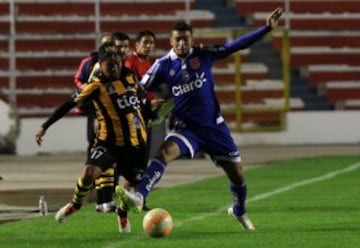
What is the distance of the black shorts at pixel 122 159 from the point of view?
1156 cm

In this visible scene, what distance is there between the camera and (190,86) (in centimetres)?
1177

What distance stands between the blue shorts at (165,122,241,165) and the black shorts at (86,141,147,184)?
0.41 m

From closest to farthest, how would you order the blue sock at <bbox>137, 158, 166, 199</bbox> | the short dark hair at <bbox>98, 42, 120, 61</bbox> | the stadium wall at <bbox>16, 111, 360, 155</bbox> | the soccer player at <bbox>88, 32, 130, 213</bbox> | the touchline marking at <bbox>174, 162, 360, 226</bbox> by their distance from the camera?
the blue sock at <bbox>137, 158, 166, 199</bbox>, the short dark hair at <bbox>98, 42, 120, 61</bbox>, the soccer player at <bbox>88, 32, 130, 213</bbox>, the touchline marking at <bbox>174, 162, 360, 226</bbox>, the stadium wall at <bbox>16, 111, 360, 155</bbox>

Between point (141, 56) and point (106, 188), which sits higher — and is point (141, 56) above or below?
above

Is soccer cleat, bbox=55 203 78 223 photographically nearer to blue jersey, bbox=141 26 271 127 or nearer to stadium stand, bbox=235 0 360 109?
blue jersey, bbox=141 26 271 127

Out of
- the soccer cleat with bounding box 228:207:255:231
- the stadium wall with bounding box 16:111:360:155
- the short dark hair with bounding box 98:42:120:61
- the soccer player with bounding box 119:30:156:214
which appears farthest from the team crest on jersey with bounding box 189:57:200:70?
the stadium wall with bounding box 16:111:360:155

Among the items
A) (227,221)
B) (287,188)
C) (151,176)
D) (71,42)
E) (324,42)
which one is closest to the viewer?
(151,176)

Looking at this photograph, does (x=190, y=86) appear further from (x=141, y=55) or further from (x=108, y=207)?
(x=141, y=55)

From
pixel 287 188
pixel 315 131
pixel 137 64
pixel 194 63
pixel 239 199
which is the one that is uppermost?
pixel 194 63

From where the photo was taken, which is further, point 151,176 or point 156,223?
point 151,176

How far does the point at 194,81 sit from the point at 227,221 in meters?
1.54

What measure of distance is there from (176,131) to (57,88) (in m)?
16.9

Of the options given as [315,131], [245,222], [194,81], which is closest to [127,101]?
[194,81]

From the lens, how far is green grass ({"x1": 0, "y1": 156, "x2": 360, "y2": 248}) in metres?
10.7
